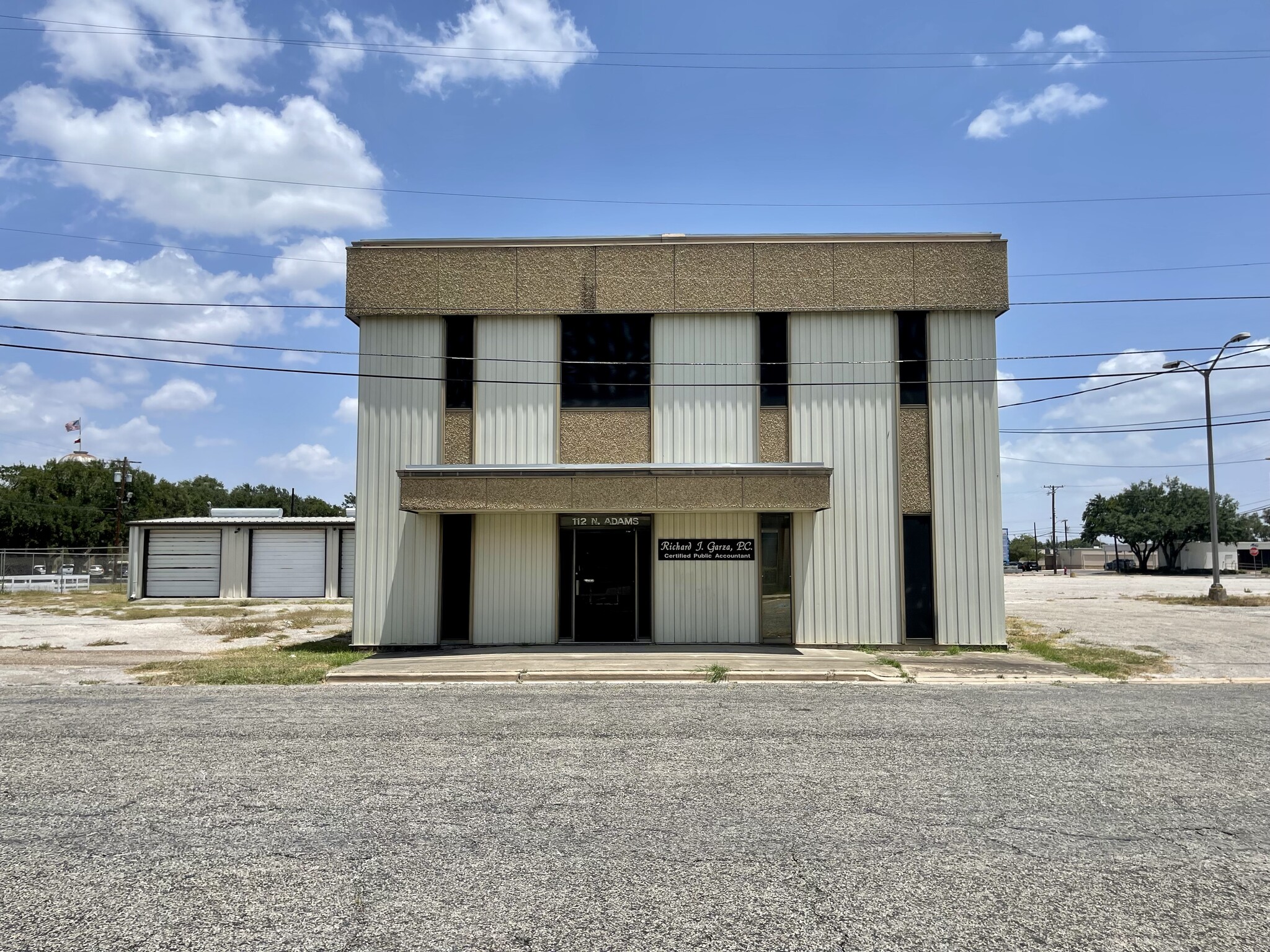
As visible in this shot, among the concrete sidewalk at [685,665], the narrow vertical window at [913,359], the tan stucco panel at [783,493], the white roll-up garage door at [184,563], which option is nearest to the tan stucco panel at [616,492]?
the tan stucco panel at [783,493]

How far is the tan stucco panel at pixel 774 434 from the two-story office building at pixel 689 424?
4 centimetres

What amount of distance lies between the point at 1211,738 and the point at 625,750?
5924 mm

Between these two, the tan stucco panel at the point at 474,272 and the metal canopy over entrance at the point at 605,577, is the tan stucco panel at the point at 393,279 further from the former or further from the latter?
the metal canopy over entrance at the point at 605,577

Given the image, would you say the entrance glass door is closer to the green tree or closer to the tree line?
the tree line

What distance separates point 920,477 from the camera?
1691 cm

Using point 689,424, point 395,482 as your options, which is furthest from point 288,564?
point 689,424

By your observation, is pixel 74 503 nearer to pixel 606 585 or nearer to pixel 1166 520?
pixel 606 585

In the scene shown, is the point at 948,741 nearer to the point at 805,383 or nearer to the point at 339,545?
the point at 805,383

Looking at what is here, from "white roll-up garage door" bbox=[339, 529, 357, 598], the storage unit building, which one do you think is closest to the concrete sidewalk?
"white roll-up garage door" bbox=[339, 529, 357, 598]

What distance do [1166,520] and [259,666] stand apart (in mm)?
93153

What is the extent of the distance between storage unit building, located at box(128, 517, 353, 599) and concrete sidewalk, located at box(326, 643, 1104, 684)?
72.8 feet

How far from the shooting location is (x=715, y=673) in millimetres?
13211

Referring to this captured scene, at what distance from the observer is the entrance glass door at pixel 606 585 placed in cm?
1703

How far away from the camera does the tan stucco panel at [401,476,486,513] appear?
52.3ft
